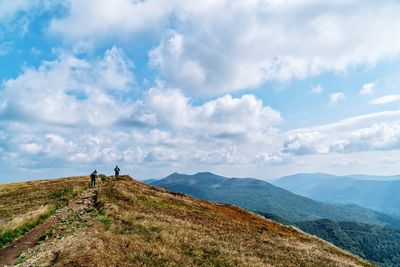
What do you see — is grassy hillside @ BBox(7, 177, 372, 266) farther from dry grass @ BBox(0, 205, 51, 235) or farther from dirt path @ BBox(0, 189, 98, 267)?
dry grass @ BBox(0, 205, 51, 235)

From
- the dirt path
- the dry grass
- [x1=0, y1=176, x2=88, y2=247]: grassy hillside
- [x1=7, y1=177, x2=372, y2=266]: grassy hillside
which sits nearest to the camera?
[x1=7, y1=177, x2=372, y2=266]: grassy hillside

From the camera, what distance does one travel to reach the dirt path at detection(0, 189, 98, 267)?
2425 centimetres

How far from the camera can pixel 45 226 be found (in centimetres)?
3216

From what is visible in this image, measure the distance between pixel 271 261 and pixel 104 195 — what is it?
27.8 metres

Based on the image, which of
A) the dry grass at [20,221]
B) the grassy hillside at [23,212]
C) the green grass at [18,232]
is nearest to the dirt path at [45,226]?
the green grass at [18,232]

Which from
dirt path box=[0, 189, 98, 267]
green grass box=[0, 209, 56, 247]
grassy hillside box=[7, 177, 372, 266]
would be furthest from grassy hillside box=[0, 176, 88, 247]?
grassy hillside box=[7, 177, 372, 266]

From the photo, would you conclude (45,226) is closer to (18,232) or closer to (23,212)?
(18,232)

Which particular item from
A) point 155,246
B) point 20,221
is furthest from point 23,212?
point 155,246

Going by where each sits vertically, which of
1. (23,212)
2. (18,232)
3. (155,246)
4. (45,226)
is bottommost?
(155,246)

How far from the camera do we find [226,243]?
30625 millimetres

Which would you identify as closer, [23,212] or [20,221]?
[20,221]

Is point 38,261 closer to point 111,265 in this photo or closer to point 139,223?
point 111,265

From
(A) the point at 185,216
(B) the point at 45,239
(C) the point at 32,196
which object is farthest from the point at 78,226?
(C) the point at 32,196

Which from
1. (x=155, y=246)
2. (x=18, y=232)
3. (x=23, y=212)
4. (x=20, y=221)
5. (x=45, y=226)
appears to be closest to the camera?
(x=155, y=246)
